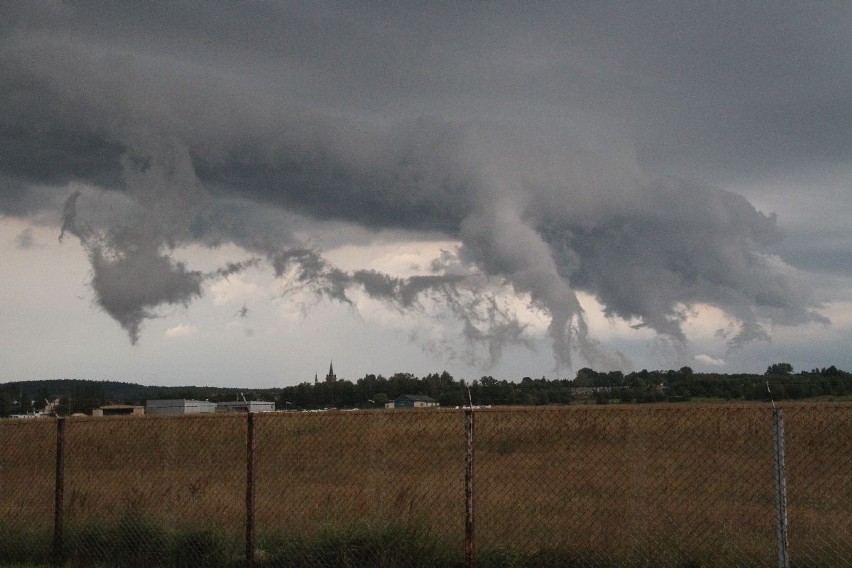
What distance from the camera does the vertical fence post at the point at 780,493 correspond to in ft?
24.0

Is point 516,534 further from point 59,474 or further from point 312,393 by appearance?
point 312,393

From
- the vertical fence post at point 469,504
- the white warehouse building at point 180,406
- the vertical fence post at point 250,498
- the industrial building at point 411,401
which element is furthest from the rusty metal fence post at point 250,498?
the white warehouse building at point 180,406

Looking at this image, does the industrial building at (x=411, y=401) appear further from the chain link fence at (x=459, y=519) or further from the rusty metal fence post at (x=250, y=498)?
the rusty metal fence post at (x=250, y=498)

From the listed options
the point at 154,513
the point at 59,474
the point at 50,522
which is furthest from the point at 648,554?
the point at 50,522

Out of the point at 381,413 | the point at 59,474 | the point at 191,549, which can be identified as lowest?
the point at 191,549

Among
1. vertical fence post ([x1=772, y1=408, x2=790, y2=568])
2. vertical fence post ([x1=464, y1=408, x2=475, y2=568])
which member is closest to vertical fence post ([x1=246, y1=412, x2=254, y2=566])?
vertical fence post ([x1=464, y1=408, x2=475, y2=568])

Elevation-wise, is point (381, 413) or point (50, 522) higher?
point (381, 413)

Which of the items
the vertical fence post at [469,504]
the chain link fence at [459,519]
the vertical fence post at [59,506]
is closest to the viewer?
the vertical fence post at [469,504]

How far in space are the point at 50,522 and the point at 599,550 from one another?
8134mm

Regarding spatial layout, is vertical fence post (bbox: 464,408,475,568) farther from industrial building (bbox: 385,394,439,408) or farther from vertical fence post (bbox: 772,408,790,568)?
industrial building (bbox: 385,394,439,408)

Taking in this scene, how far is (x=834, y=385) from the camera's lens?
32062mm

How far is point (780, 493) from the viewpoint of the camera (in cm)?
734

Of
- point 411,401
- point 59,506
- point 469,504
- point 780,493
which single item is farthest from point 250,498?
point 411,401

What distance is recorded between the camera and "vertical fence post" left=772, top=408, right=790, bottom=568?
24.0 feet
